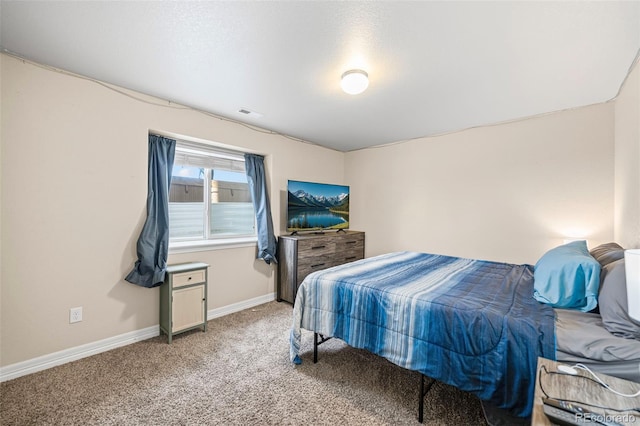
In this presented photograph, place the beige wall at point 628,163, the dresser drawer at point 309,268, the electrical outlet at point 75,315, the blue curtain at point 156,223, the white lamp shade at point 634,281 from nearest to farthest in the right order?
the white lamp shade at point 634,281, the beige wall at point 628,163, the electrical outlet at point 75,315, the blue curtain at point 156,223, the dresser drawer at point 309,268

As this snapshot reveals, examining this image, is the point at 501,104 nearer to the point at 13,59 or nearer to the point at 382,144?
the point at 382,144

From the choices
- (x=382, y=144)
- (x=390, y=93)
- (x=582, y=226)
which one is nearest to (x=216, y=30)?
(x=390, y=93)

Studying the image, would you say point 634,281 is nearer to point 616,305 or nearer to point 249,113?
point 616,305

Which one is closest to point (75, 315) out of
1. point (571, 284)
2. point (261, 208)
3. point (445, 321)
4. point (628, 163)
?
point (261, 208)

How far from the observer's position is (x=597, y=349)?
4.12 ft

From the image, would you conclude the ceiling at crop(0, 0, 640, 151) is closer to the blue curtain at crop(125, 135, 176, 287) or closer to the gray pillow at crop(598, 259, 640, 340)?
the blue curtain at crop(125, 135, 176, 287)

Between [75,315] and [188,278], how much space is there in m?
0.91

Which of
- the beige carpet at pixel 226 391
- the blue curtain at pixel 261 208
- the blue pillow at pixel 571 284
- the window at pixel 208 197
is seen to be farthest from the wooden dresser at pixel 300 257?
the blue pillow at pixel 571 284

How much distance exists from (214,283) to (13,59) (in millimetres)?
2591

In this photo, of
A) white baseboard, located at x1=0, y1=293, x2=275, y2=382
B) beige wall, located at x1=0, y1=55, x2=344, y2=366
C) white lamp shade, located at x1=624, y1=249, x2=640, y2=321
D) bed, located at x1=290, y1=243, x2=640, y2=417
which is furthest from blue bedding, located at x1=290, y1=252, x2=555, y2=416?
beige wall, located at x1=0, y1=55, x2=344, y2=366

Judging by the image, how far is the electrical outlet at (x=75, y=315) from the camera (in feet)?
7.50

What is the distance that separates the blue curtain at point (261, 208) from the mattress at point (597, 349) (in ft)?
9.84

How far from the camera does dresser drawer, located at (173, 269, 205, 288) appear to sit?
2684mm

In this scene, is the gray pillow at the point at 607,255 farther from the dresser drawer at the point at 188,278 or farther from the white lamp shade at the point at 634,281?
the dresser drawer at the point at 188,278
